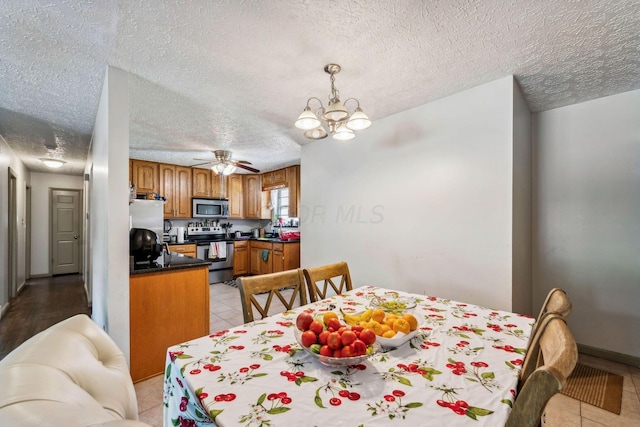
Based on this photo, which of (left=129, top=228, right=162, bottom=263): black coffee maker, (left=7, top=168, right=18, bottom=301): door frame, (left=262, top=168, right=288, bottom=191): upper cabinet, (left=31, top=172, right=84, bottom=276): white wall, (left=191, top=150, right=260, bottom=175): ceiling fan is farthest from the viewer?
(left=31, top=172, right=84, bottom=276): white wall

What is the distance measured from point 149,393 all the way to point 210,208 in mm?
3865

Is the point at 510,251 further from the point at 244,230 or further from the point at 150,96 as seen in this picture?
the point at 244,230

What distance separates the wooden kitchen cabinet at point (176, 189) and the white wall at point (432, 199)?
3.09m

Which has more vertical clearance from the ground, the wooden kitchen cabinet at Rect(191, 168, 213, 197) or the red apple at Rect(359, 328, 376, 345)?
the wooden kitchen cabinet at Rect(191, 168, 213, 197)

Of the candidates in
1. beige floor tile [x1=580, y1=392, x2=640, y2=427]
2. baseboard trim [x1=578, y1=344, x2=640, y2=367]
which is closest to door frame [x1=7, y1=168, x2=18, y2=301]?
beige floor tile [x1=580, y1=392, x2=640, y2=427]

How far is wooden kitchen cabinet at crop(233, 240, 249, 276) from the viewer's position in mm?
5352

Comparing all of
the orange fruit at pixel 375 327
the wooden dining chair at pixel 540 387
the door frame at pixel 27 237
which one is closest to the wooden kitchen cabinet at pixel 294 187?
the orange fruit at pixel 375 327

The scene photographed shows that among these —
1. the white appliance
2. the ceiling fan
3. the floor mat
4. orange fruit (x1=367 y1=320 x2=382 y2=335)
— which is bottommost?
the floor mat

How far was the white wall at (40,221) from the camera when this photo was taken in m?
5.59

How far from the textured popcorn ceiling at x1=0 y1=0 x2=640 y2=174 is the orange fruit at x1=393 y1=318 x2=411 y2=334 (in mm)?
1472

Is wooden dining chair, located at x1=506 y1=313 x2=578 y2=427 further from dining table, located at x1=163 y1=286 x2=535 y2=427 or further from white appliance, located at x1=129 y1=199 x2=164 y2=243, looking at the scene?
white appliance, located at x1=129 y1=199 x2=164 y2=243

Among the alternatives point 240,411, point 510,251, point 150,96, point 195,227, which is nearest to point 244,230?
point 195,227

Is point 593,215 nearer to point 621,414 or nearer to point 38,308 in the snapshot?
point 621,414

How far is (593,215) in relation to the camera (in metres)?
2.43
